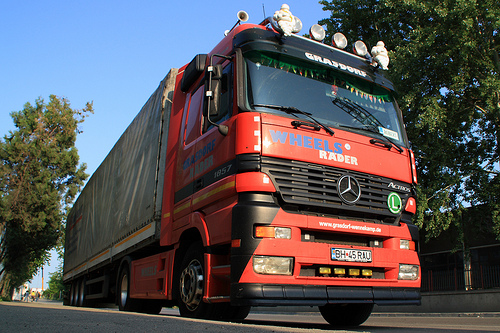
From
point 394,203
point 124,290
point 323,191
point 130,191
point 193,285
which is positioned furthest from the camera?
point 130,191

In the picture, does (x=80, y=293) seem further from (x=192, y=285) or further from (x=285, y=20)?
(x=285, y=20)

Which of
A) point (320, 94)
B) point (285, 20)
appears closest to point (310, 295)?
point (320, 94)

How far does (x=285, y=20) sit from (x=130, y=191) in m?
4.75

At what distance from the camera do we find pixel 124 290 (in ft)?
29.6

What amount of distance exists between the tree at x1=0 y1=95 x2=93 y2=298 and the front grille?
25.3m

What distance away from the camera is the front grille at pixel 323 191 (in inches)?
212

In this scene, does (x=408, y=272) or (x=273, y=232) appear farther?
(x=408, y=272)

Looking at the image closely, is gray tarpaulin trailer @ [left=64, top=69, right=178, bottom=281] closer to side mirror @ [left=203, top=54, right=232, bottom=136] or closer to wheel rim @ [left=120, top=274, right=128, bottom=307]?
wheel rim @ [left=120, top=274, right=128, bottom=307]

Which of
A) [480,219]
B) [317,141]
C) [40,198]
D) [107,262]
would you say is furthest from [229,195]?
[40,198]

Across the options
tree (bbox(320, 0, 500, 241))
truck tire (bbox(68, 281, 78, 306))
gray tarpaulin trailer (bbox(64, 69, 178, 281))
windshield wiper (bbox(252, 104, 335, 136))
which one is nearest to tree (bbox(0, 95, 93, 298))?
truck tire (bbox(68, 281, 78, 306))

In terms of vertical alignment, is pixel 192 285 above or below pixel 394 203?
below

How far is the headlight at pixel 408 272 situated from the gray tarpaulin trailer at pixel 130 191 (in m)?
3.42

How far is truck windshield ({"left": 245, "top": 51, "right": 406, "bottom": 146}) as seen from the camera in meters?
5.86

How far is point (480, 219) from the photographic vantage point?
17688 millimetres
